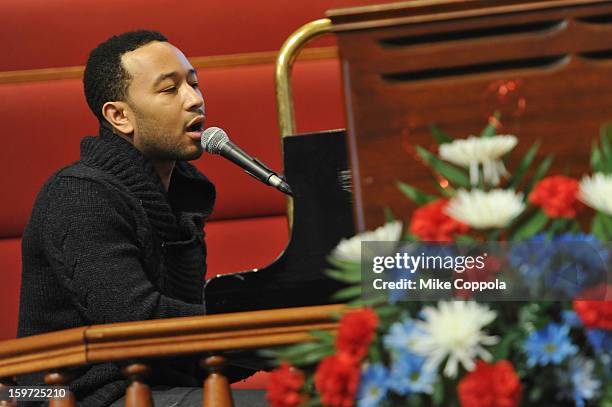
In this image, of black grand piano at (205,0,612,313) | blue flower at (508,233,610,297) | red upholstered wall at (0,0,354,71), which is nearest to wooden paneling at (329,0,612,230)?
black grand piano at (205,0,612,313)

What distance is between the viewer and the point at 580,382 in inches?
23.5

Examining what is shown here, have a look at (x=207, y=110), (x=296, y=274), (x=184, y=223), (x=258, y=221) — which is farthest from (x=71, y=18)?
(x=296, y=274)

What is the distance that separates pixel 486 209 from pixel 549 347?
3.5 inches

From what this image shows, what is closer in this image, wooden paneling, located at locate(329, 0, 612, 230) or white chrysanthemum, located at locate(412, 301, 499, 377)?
white chrysanthemum, located at locate(412, 301, 499, 377)

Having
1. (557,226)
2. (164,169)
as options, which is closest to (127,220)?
(164,169)

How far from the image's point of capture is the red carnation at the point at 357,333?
24.1 inches

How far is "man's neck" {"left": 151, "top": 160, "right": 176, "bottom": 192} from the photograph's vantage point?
1426 millimetres

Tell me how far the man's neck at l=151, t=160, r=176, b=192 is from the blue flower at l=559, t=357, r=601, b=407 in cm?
90

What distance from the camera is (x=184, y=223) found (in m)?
A: 1.39

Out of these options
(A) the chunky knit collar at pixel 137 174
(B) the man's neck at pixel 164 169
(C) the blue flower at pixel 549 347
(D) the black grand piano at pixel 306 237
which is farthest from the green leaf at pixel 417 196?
(B) the man's neck at pixel 164 169

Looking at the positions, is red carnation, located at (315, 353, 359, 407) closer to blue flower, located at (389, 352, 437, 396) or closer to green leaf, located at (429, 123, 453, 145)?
blue flower, located at (389, 352, 437, 396)

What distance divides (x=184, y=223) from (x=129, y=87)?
21 cm

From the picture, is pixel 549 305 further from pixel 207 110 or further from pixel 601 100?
pixel 207 110

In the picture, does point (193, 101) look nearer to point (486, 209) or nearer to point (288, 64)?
point (288, 64)
